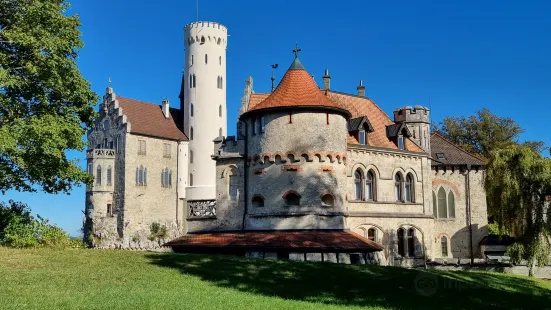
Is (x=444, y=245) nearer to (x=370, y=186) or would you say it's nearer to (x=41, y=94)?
(x=370, y=186)

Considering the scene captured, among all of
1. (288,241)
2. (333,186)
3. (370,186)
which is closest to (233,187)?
(333,186)

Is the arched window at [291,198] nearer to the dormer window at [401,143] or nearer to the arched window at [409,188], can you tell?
the arched window at [409,188]

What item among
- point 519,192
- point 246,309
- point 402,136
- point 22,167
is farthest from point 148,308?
point 402,136

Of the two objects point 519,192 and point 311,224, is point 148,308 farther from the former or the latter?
point 519,192

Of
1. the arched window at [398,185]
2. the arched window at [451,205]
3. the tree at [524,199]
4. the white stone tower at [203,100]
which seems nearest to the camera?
the tree at [524,199]

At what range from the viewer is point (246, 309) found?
1432cm

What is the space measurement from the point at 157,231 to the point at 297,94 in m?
36.2

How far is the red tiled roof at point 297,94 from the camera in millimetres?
30672

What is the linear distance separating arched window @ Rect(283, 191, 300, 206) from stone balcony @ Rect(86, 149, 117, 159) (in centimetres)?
3709

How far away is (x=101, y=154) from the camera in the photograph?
62344 mm

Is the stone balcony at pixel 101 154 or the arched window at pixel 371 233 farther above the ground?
the stone balcony at pixel 101 154

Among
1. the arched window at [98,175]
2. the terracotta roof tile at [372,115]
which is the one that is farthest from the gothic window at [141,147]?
the terracotta roof tile at [372,115]

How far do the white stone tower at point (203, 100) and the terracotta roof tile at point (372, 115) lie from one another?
30.4 meters

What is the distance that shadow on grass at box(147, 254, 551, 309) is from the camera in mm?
17984
